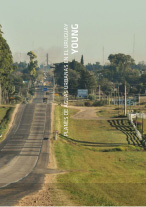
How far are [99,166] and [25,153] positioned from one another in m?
11.9

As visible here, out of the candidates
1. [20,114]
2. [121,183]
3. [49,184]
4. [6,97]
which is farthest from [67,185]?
[6,97]

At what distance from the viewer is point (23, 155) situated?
56438mm

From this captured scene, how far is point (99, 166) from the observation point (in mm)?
52750

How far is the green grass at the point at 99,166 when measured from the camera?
31166 millimetres

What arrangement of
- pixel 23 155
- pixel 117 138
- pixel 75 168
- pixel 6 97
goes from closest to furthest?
pixel 75 168 → pixel 23 155 → pixel 117 138 → pixel 6 97

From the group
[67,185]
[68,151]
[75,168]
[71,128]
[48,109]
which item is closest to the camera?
[67,185]

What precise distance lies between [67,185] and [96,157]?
25.5 meters

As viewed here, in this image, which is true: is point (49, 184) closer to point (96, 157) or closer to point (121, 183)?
point (121, 183)

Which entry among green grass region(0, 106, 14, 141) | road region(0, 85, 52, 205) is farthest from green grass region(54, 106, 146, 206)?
green grass region(0, 106, 14, 141)

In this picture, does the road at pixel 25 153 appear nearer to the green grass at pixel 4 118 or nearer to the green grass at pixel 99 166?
the green grass at pixel 4 118

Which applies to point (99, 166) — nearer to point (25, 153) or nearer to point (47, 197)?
point (25, 153)

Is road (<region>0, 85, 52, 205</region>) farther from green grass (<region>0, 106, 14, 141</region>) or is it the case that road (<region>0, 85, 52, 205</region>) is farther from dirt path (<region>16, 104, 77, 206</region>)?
green grass (<region>0, 106, 14, 141</region>)

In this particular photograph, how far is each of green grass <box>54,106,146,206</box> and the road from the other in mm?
2598

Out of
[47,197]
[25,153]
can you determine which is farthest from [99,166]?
[47,197]
